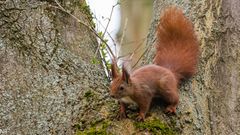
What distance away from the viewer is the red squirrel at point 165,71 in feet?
7.50

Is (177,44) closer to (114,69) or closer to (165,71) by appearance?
(165,71)

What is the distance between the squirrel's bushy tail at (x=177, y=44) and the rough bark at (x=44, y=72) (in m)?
0.34

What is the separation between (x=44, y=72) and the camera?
2.27m

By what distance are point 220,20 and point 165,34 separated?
0.27m

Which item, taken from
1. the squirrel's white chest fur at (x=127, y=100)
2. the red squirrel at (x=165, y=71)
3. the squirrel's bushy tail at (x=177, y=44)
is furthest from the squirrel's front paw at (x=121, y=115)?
the squirrel's bushy tail at (x=177, y=44)

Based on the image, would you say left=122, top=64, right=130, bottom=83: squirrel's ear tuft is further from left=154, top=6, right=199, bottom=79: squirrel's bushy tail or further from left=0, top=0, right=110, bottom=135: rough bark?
left=154, top=6, right=199, bottom=79: squirrel's bushy tail

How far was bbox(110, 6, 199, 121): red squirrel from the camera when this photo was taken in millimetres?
2285

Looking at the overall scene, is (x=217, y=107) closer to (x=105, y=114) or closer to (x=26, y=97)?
(x=105, y=114)

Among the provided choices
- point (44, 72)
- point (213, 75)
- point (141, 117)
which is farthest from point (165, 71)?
point (44, 72)

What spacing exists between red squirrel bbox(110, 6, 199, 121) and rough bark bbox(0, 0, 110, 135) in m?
0.09

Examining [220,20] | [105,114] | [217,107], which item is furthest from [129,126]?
[220,20]

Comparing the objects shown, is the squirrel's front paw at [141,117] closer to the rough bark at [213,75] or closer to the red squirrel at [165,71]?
the red squirrel at [165,71]

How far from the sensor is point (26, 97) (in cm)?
219

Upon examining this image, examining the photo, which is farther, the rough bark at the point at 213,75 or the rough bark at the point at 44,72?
the rough bark at the point at 213,75
